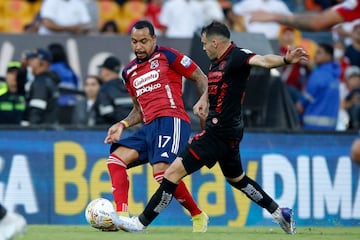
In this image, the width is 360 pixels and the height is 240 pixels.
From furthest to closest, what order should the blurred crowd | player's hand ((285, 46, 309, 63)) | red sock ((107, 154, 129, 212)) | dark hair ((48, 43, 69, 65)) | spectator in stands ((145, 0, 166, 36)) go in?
spectator in stands ((145, 0, 166, 36)) → dark hair ((48, 43, 69, 65)) → the blurred crowd → red sock ((107, 154, 129, 212)) → player's hand ((285, 46, 309, 63))

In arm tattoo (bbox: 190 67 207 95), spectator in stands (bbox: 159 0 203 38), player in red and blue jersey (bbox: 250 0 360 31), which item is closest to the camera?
player in red and blue jersey (bbox: 250 0 360 31)

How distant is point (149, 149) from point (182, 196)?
64cm

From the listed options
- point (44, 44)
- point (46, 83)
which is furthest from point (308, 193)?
point (44, 44)

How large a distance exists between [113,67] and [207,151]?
5760 millimetres

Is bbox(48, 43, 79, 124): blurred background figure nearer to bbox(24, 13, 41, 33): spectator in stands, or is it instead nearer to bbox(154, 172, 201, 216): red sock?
bbox(24, 13, 41, 33): spectator in stands

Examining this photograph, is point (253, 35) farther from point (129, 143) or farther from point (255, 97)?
point (129, 143)

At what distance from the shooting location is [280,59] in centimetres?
1066

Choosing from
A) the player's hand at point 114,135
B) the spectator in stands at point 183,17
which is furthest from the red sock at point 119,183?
the spectator in stands at point 183,17

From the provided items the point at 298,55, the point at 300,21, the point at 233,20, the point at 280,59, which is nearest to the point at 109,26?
the point at 233,20

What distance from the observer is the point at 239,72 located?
11.4 metres

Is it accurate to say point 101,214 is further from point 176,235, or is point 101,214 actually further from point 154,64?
point 154,64

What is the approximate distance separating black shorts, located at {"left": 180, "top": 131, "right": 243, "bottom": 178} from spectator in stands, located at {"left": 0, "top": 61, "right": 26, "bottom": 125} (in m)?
5.59

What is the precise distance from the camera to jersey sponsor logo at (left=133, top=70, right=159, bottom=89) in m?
12.2

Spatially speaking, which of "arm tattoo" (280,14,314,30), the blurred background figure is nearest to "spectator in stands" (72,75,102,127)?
the blurred background figure
